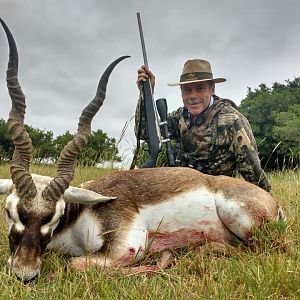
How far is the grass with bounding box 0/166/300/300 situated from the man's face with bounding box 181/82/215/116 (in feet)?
10.6

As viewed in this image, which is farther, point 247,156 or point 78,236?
point 247,156

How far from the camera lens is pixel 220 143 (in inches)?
286

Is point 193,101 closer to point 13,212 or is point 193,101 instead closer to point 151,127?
point 151,127

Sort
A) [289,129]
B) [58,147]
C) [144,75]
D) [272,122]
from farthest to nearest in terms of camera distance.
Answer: [272,122] < [289,129] < [58,147] < [144,75]

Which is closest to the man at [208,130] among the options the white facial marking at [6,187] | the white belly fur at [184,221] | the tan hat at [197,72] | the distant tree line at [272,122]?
the tan hat at [197,72]

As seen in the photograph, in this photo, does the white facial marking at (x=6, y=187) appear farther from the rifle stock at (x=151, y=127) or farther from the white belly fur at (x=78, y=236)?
the rifle stock at (x=151, y=127)

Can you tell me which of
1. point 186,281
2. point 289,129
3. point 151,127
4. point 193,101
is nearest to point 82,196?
point 186,281

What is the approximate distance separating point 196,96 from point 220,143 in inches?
33.9

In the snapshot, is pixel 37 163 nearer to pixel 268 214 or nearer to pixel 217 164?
pixel 217 164

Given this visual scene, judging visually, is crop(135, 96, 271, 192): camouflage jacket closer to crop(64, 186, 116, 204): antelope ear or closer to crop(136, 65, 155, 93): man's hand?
crop(136, 65, 155, 93): man's hand

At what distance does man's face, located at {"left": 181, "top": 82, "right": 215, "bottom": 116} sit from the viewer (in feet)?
25.0

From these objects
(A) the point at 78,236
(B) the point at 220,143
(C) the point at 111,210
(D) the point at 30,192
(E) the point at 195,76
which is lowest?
(A) the point at 78,236

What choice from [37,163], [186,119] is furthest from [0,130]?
[186,119]

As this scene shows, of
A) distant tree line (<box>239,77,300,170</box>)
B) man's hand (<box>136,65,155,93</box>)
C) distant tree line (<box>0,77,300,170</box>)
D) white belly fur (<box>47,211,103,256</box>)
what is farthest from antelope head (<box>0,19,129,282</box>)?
distant tree line (<box>239,77,300,170</box>)
